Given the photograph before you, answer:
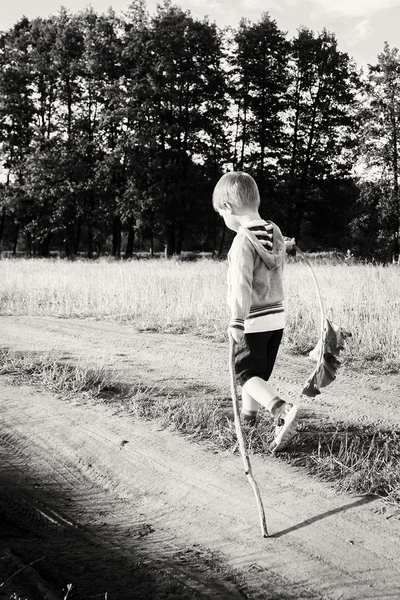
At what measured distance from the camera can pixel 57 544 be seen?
2.82 metres

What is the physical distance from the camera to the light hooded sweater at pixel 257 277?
357 centimetres

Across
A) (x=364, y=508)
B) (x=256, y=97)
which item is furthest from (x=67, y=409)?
(x=256, y=97)

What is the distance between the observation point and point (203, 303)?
9.20 m

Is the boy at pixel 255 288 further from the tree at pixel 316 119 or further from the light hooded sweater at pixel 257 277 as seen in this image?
the tree at pixel 316 119

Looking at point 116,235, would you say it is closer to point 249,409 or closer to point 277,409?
point 249,409

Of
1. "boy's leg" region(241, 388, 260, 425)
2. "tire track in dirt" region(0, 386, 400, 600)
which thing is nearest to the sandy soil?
"tire track in dirt" region(0, 386, 400, 600)

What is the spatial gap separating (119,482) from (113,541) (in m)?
0.68

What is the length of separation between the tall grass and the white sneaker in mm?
2675

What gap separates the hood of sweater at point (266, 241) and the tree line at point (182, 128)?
27730mm

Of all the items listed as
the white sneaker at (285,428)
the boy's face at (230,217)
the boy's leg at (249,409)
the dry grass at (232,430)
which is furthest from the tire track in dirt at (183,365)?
the boy's face at (230,217)

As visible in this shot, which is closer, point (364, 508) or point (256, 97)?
point (364, 508)

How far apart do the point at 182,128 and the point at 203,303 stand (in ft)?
79.3

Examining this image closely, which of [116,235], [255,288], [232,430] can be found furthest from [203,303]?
[116,235]

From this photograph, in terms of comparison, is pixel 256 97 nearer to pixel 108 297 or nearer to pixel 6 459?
pixel 108 297
